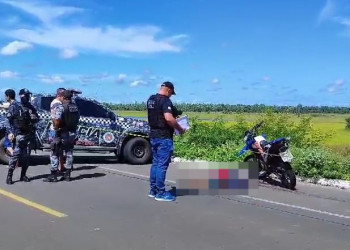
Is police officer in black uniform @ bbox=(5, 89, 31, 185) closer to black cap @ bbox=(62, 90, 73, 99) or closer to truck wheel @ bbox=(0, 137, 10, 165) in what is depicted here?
black cap @ bbox=(62, 90, 73, 99)

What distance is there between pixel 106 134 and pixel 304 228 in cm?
797

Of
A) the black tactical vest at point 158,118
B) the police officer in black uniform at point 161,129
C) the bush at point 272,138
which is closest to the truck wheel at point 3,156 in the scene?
the bush at point 272,138

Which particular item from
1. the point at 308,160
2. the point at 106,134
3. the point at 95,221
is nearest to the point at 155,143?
the point at 95,221

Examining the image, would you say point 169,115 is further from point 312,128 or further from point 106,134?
point 312,128

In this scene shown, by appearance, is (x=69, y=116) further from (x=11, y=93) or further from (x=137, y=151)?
(x=137, y=151)

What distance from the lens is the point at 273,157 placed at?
1018 centimetres

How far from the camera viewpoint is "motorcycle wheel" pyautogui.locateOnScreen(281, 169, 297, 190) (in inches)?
Answer: 392

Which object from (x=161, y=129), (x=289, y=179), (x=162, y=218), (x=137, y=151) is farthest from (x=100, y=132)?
(x=162, y=218)

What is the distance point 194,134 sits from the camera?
645 inches

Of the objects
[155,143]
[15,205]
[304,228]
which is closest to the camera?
[304,228]

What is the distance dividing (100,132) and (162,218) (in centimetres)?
685

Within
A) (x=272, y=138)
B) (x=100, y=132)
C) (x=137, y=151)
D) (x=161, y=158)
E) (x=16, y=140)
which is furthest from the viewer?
(x=272, y=138)

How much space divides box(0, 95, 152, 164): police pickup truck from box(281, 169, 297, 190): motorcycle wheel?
5.04m

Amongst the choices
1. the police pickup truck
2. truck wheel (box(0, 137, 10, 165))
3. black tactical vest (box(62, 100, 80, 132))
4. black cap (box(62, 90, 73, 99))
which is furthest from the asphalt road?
the police pickup truck
